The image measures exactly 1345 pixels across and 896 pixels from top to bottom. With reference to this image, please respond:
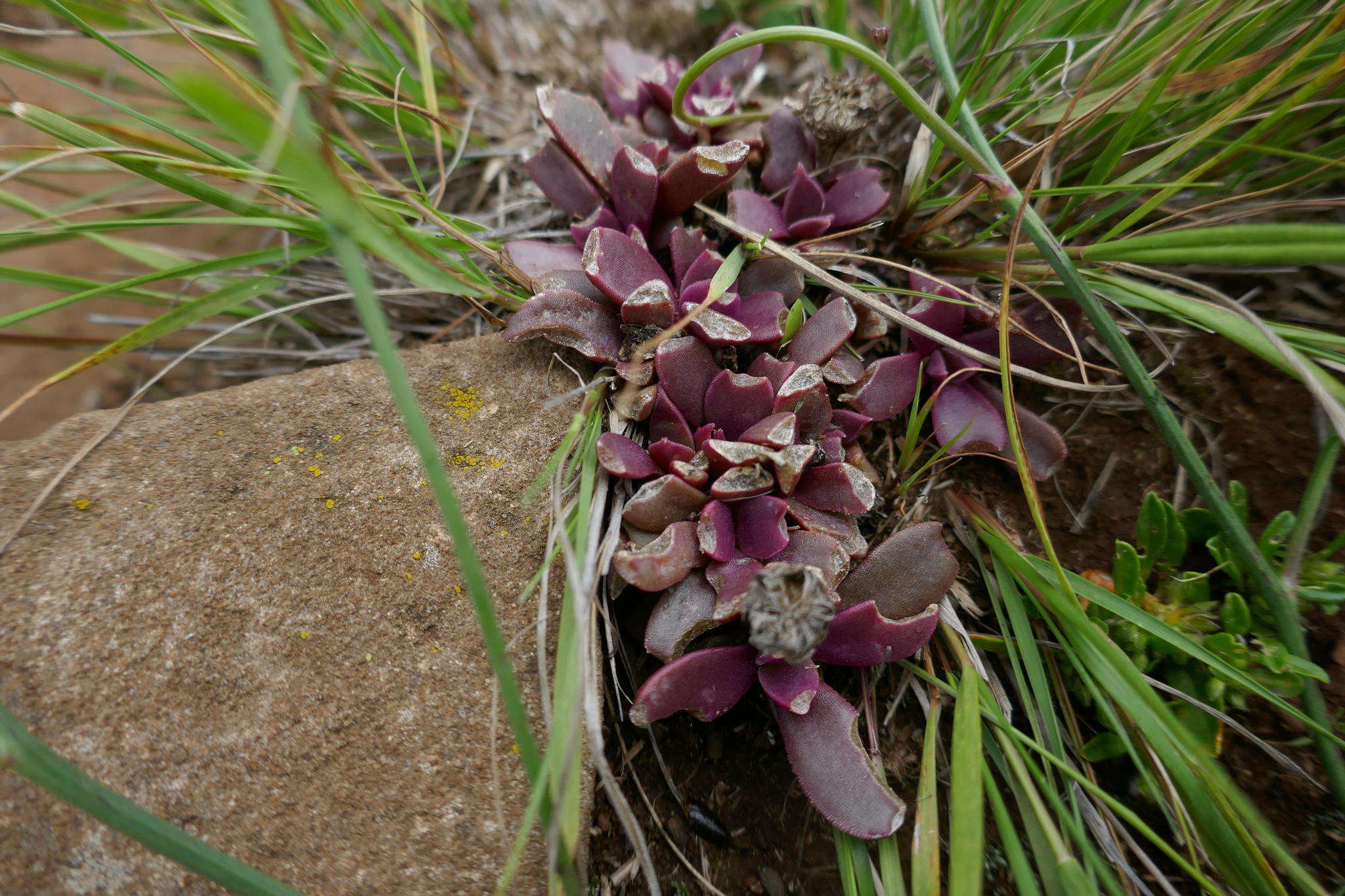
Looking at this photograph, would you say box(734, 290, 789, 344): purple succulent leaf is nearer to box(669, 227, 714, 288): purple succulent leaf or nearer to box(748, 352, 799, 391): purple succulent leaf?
box(748, 352, 799, 391): purple succulent leaf

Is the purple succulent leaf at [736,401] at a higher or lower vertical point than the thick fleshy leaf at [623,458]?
higher

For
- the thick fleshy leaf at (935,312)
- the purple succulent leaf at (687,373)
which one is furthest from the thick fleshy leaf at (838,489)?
the thick fleshy leaf at (935,312)

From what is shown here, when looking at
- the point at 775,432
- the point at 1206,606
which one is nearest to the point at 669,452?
the point at 775,432

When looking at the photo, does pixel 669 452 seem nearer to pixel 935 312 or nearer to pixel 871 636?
pixel 871 636

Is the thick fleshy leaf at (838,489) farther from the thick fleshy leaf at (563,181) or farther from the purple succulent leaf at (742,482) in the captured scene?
the thick fleshy leaf at (563,181)

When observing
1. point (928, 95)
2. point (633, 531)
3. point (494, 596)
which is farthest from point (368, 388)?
point (928, 95)

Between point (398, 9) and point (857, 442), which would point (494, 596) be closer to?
point (857, 442)
